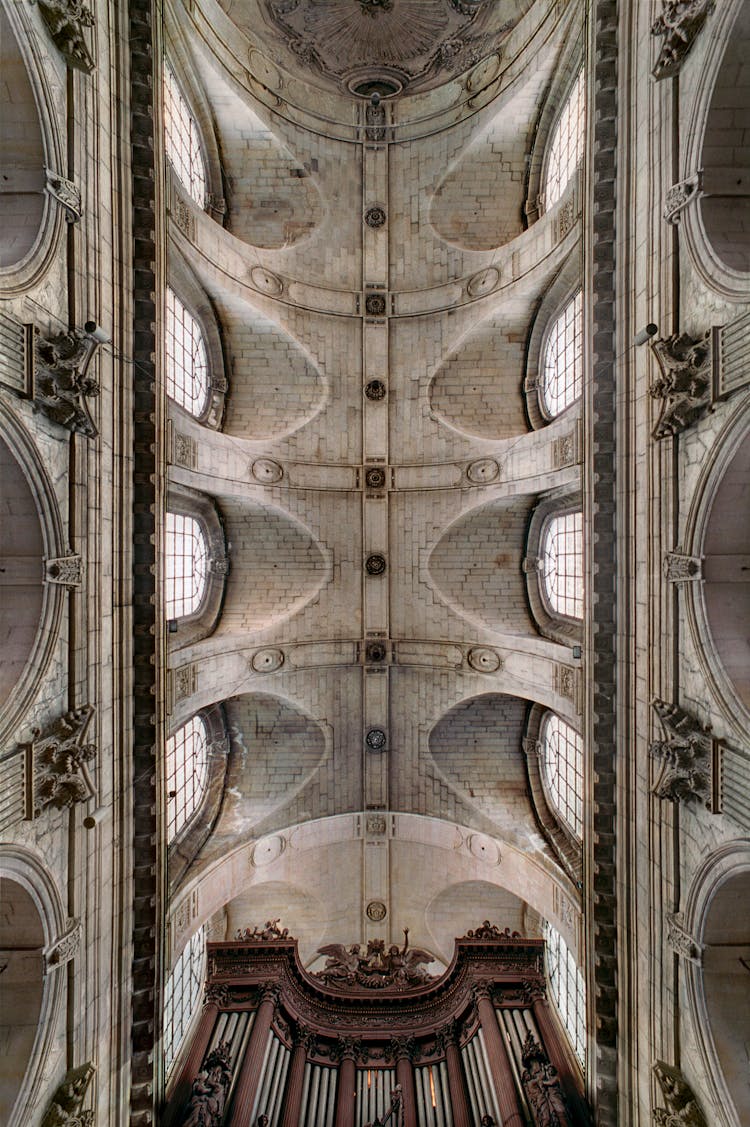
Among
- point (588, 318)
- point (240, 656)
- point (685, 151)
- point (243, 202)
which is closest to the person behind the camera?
point (685, 151)

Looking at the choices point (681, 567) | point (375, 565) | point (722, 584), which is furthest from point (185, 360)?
point (722, 584)

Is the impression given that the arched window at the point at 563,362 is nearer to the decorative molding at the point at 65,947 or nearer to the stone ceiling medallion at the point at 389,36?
the stone ceiling medallion at the point at 389,36

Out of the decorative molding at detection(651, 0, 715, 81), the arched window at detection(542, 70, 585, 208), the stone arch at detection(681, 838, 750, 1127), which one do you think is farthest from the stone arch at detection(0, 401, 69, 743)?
the arched window at detection(542, 70, 585, 208)

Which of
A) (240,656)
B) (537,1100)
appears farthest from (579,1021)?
(240,656)

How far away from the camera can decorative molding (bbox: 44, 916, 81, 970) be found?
7.74 metres

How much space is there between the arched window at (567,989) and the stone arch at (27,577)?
12.2 meters

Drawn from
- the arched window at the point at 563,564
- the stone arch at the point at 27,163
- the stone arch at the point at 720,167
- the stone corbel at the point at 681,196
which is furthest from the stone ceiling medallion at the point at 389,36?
the arched window at the point at 563,564

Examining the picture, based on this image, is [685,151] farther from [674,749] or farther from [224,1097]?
[224,1097]

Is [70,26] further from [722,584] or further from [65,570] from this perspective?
[722,584]

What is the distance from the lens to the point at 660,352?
7.88 meters

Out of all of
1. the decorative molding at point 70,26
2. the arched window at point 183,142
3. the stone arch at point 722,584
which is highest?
the arched window at point 183,142

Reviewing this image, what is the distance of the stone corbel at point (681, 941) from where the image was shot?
7.93 meters

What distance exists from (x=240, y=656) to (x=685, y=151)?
12392 millimetres

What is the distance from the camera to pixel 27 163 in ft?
24.2
